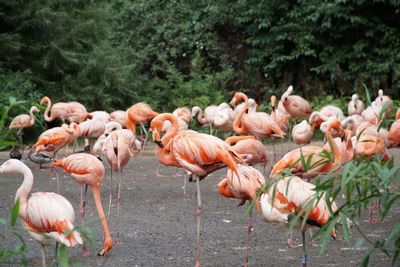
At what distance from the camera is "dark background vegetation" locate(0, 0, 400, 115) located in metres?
12.6

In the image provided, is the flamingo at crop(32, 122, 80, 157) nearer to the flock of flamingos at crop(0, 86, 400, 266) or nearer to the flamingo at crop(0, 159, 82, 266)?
the flock of flamingos at crop(0, 86, 400, 266)

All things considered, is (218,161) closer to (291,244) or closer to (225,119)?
(291,244)

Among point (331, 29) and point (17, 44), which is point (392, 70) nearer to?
→ point (331, 29)

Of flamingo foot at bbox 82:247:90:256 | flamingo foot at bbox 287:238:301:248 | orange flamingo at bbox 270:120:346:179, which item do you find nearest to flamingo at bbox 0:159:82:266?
flamingo foot at bbox 82:247:90:256

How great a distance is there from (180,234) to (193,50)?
411 inches

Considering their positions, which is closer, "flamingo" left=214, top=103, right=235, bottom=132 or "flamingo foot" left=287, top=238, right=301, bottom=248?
"flamingo foot" left=287, top=238, right=301, bottom=248

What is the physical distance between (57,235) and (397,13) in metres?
11.5

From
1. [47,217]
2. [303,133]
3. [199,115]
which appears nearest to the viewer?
[47,217]

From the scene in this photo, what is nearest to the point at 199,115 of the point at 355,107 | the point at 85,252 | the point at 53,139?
the point at 355,107

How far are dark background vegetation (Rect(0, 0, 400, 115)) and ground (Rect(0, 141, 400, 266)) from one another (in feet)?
16.8

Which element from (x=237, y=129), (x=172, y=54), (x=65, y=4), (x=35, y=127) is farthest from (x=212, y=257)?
(x=172, y=54)

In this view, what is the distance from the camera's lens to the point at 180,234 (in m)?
5.36

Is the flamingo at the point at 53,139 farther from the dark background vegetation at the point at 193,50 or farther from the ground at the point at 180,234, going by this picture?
the dark background vegetation at the point at 193,50

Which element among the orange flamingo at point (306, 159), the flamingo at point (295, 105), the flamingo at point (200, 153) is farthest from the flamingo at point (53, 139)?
the flamingo at point (295, 105)
